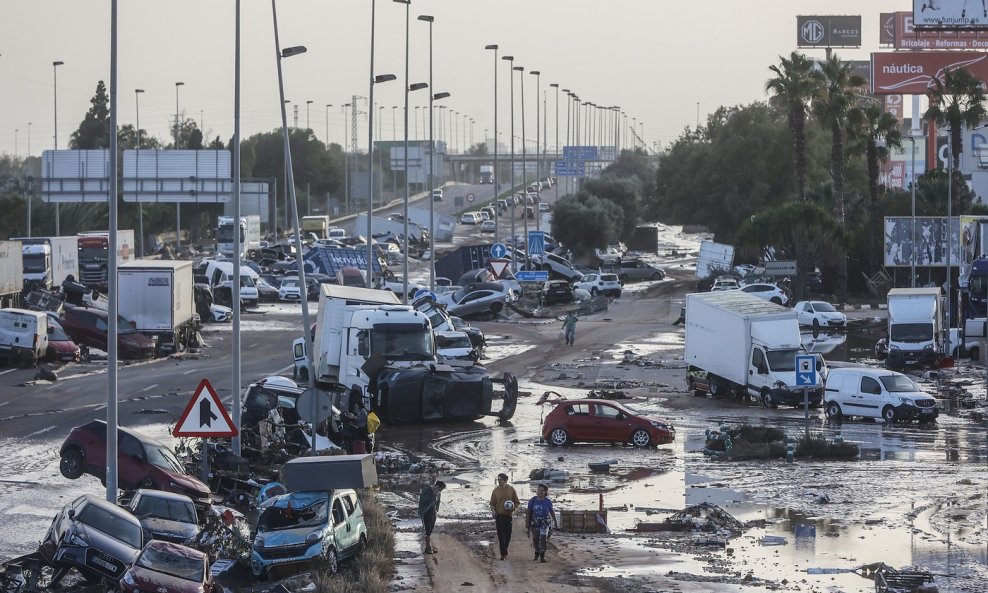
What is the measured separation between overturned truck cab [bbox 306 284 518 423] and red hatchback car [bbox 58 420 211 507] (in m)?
9.66

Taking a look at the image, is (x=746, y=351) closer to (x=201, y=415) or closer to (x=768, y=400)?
(x=768, y=400)

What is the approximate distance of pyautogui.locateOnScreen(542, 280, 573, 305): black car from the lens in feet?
234

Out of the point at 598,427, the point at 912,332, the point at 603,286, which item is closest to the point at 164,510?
the point at 598,427

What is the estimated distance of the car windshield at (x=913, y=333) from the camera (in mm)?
47531

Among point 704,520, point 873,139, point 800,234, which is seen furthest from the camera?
point 873,139

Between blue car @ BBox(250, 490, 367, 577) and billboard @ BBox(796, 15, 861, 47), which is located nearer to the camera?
blue car @ BBox(250, 490, 367, 577)

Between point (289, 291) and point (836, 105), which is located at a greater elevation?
point (836, 105)

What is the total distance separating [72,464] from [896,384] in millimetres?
20534

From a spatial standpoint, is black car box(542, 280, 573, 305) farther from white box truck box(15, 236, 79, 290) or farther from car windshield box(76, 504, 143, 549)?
car windshield box(76, 504, 143, 549)

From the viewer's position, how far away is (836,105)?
244 feet

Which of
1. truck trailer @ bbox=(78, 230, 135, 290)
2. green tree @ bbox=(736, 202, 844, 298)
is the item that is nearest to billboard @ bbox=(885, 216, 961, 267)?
green tree @ bbox=(736, 202, 844, 298)

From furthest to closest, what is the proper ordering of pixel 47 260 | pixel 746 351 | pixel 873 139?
pixel 873 139
pixel 47 260
pixel 746 351

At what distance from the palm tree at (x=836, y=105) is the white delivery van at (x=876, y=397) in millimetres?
39191

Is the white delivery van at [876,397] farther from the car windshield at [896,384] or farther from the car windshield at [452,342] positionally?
the car windshield at [452,342]
